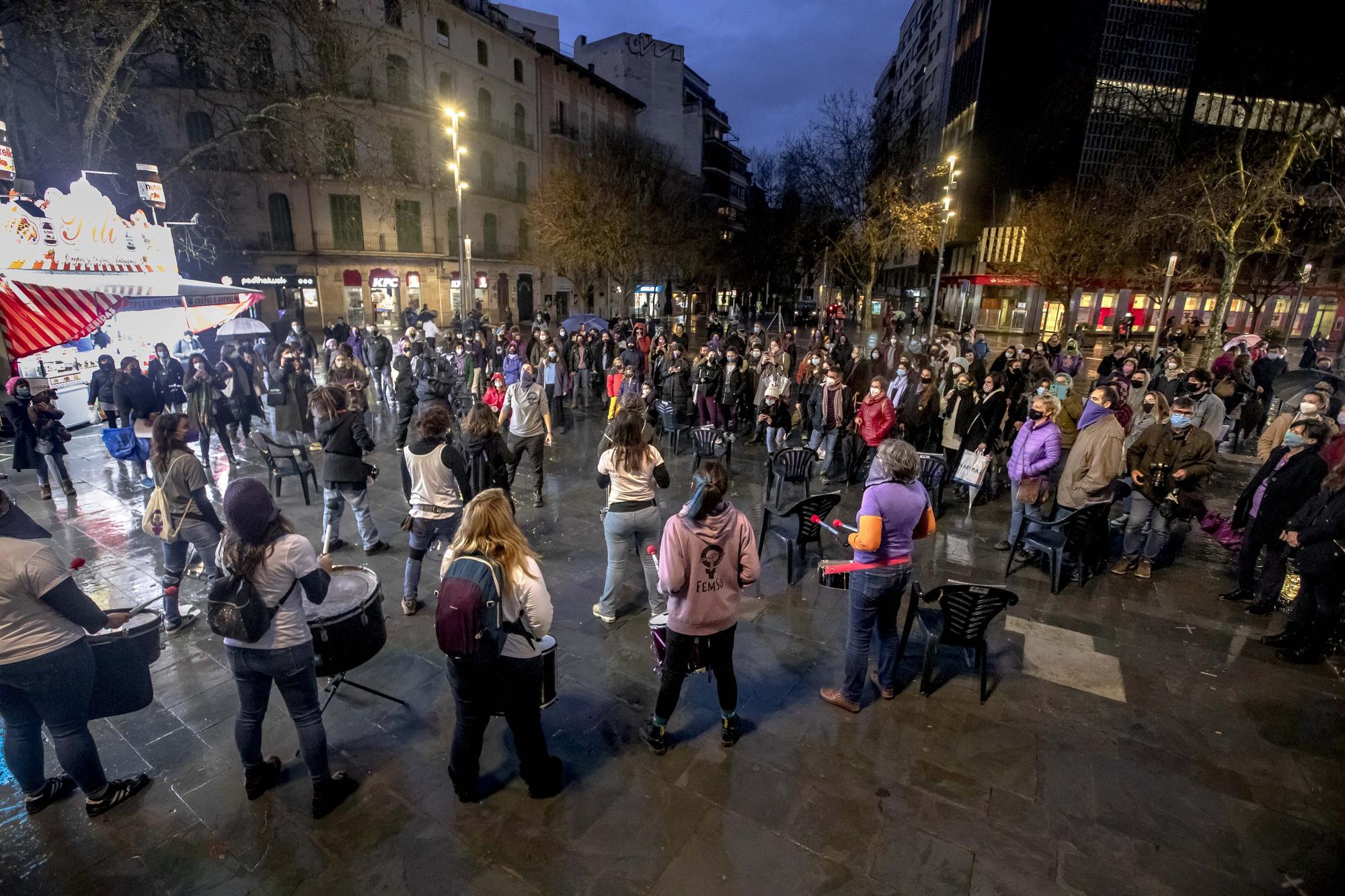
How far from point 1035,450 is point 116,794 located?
7.18m

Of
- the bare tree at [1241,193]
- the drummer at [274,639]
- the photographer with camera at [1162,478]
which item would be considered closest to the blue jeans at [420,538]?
the drummer at [274,639]

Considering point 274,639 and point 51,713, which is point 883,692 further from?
point 51,713

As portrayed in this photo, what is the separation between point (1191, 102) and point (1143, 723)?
135 ft

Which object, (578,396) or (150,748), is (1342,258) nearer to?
(578,396)

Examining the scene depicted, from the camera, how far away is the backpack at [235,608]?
2.77m

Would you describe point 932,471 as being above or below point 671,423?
above

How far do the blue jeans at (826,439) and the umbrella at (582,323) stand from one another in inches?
457

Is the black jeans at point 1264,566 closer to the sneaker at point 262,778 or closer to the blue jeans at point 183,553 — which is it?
the sneaker at point 262,778

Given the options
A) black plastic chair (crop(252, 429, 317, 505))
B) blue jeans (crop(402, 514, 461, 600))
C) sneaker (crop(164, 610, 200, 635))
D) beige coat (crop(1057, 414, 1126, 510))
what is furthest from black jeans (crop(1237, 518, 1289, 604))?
black plastic chair (crop(252, 429, 317, 505))

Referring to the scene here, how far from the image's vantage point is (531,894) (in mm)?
2814

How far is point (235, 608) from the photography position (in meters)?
2.79

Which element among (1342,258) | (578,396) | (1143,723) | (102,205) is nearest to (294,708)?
(1143,723)

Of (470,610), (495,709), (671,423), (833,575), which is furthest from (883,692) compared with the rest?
(671,423)

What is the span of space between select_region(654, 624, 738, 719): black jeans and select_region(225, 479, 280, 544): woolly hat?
2.08 m
